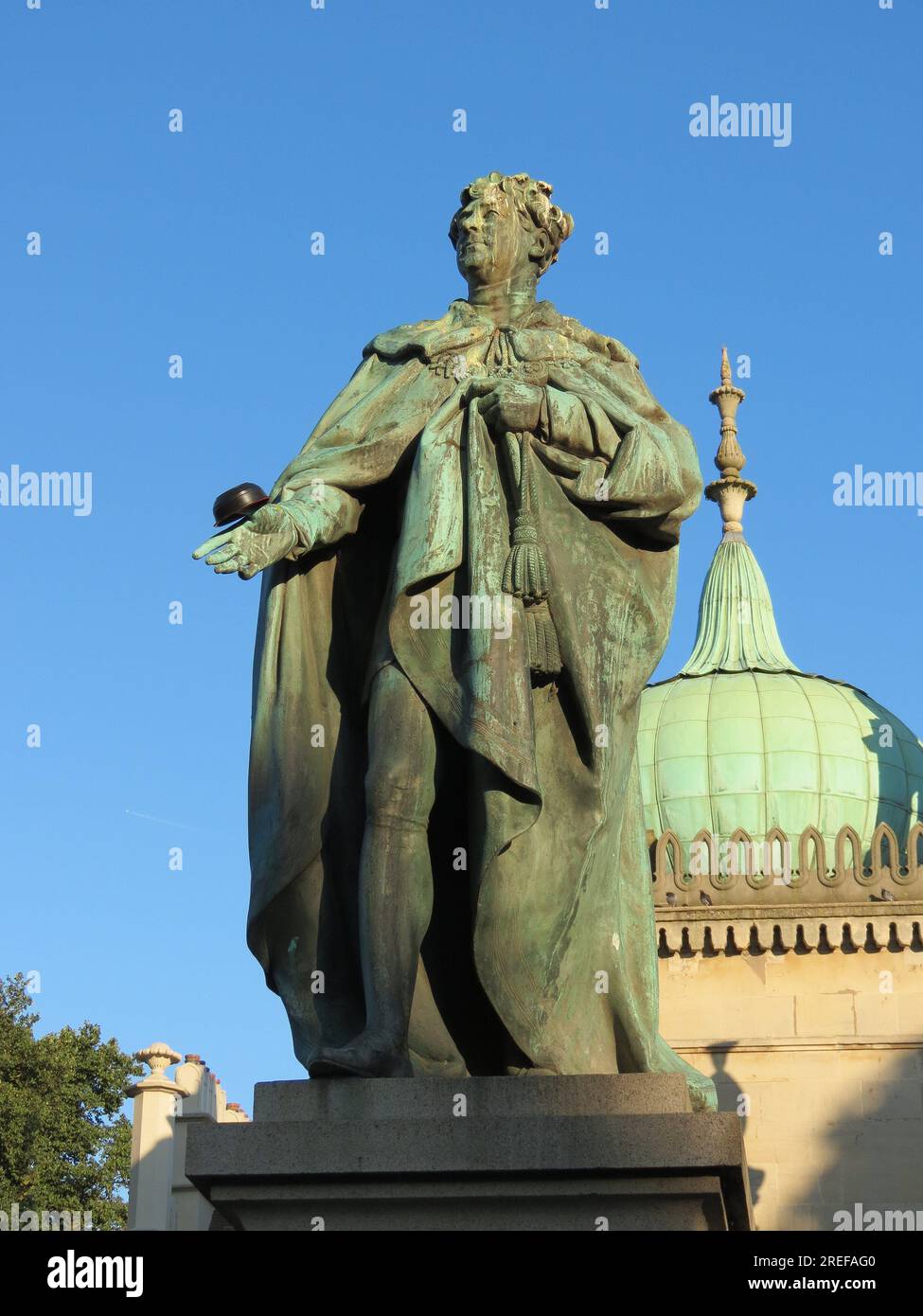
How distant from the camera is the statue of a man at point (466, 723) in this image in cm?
799

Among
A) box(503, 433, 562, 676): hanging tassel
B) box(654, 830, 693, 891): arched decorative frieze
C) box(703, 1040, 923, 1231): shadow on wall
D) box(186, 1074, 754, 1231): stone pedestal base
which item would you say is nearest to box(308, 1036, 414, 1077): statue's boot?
box(186, 1074, 754, 1231): stone pedestal base

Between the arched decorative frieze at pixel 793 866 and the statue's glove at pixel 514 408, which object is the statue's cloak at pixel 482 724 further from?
the arched decorative frieze at pixel 793 866

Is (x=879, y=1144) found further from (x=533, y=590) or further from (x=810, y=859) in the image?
(x=533, y=590)

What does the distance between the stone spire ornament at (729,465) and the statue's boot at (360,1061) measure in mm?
54124

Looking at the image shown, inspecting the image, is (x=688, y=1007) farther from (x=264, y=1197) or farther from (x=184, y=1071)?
Result: (x=264, y=1197)

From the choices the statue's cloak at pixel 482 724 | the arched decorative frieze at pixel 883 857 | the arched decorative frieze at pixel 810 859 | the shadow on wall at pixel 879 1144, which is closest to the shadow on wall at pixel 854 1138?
the shadow on wall at pixel 879 1144

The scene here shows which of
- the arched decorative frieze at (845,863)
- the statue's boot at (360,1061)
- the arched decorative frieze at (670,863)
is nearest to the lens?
the statue's boot at (360,1061)

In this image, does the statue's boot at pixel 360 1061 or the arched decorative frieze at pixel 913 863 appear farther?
the arched decorative frieze at pixel 913 863

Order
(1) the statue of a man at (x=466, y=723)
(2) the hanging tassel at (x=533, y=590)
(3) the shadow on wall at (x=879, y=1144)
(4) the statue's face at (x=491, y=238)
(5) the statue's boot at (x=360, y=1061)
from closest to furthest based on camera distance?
(5) the statue's boot at (x=360, y=1061), (1) the statue of a man at (x=466, y=723), (2) the hanging tassel at (x=533, y=590), (4) the statue's face at (x=491, y=238), (3) the shadow on wall at (x=879, y=1144)

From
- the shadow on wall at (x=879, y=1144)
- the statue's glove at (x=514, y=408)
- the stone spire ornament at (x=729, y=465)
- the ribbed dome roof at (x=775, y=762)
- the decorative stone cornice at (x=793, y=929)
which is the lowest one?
the statue's glove at (x=514, y=408)

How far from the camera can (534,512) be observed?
331 inches

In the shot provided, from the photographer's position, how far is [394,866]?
800cm
